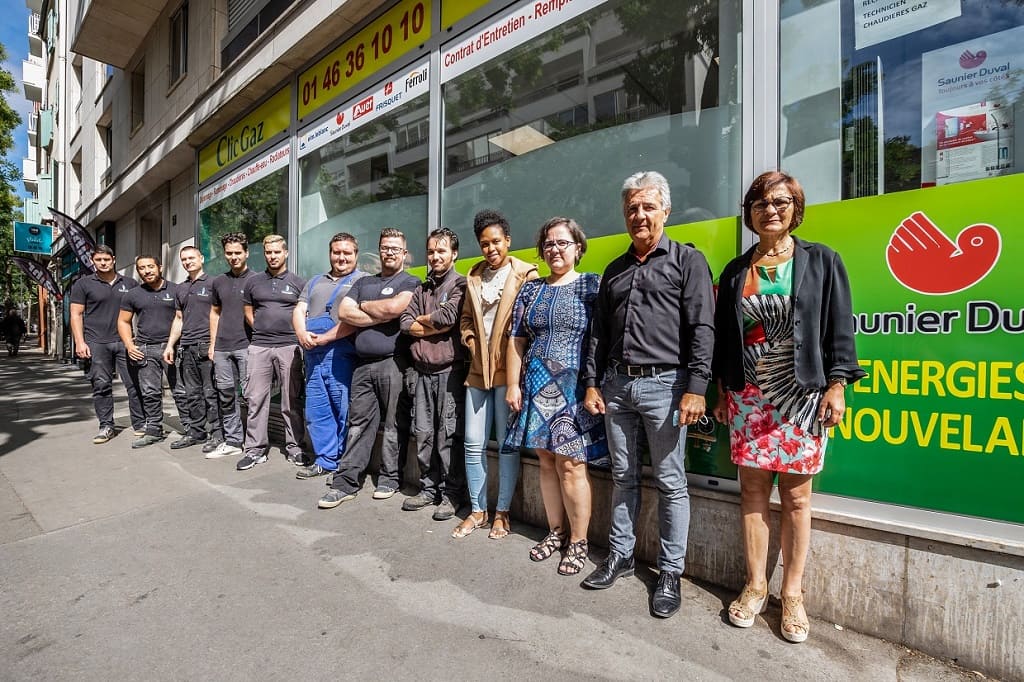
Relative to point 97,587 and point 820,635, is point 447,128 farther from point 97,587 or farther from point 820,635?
point 820,635

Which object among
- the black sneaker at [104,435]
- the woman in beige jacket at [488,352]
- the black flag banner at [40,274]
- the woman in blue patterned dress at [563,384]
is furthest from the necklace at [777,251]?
the black flag banner at [40,274]

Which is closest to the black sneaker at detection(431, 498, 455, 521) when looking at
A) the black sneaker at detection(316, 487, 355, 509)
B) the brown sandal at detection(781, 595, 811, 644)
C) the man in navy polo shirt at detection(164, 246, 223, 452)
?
the black sneaker at detection(316, 487, 355, 509)

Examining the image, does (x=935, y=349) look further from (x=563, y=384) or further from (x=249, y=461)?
(x=249, y=461)

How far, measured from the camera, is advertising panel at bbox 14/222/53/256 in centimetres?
1728

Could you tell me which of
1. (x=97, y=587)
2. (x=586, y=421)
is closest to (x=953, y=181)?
(x=586, y=421)

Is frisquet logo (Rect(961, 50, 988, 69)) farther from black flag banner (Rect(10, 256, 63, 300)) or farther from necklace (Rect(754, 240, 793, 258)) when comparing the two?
black flag banner (Rect(10, 256, 63, 300))

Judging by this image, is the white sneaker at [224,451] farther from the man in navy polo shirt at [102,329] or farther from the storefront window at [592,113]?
the storefront window at [592,113]

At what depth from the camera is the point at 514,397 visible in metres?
3.09

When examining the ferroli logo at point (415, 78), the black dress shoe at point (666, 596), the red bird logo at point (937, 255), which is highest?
the ferroli logo at point (415, 78)

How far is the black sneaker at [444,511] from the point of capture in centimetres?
356

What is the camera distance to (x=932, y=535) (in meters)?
2.12

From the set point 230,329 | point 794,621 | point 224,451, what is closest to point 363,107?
point 230,329

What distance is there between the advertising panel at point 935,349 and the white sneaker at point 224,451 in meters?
5.25

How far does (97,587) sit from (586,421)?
8.89 feet
